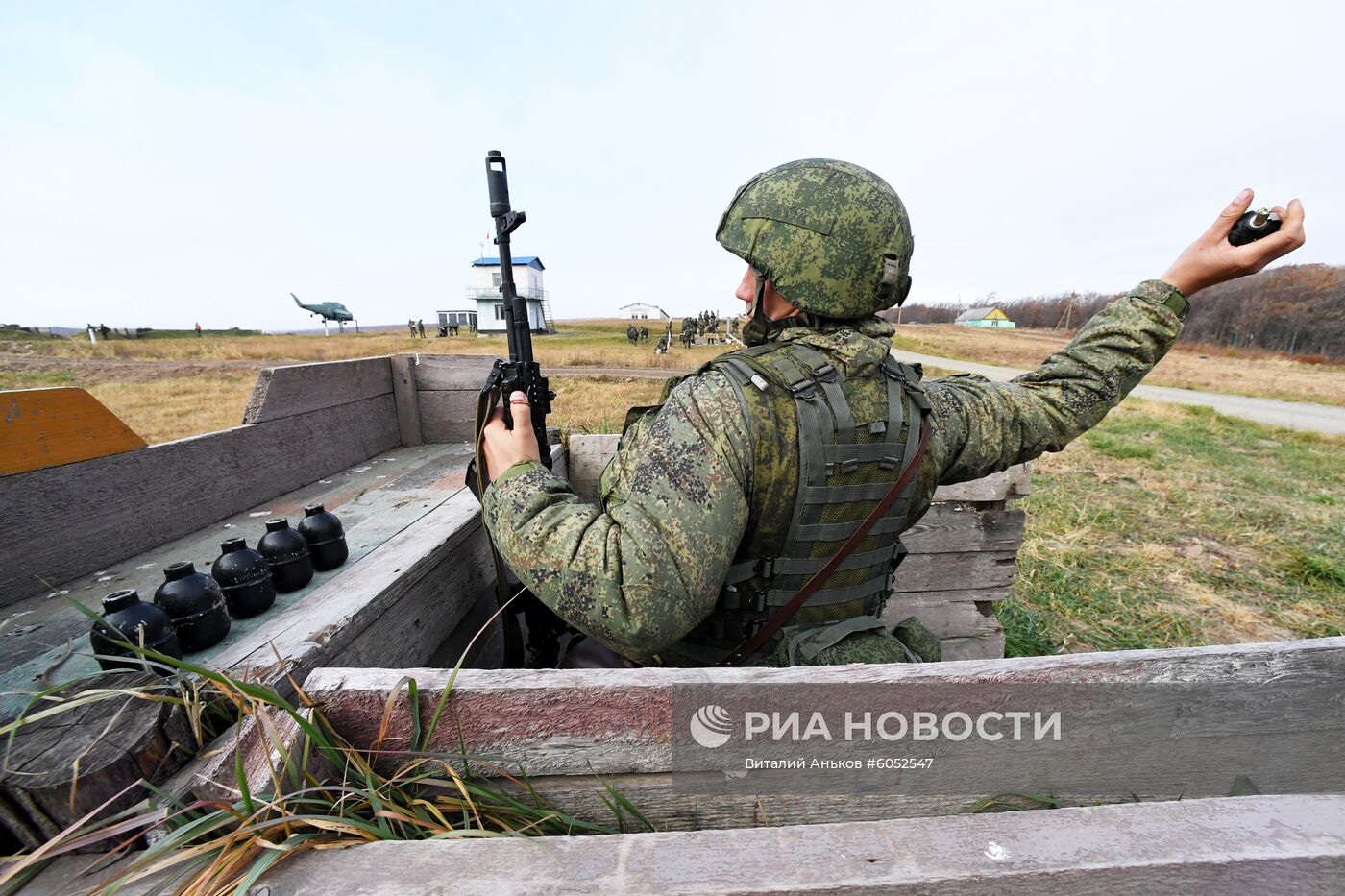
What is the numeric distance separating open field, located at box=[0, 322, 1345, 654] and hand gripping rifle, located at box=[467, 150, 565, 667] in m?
1.44

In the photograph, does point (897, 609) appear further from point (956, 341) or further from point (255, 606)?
point (956, 341)

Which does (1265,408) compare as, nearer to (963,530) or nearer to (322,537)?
→ (963,530)

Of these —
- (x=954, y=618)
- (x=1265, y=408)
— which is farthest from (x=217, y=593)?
(x=1265, y=408)

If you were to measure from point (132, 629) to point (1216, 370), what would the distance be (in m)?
36.0

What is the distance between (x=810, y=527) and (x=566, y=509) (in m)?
0.69

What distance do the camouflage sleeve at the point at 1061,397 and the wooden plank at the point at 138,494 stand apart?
264 centimetres

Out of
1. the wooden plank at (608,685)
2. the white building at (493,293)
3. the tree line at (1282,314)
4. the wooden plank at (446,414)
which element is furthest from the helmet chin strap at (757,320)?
the tree line at (1282,314)

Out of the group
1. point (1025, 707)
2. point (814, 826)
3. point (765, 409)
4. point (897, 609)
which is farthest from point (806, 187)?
point (897, 609)

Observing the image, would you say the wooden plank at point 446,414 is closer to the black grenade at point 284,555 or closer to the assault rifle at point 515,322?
the assault rifle at point 515,322

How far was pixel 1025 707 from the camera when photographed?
3.71 ft

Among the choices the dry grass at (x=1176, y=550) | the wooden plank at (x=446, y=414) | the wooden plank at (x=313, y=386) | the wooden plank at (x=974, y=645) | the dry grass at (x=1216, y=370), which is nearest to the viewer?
the wooden plank at (x=313, y=386)

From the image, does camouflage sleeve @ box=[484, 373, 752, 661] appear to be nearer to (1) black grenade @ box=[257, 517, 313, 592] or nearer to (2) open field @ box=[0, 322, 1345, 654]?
(1) black grenade @ box=[257, 517, 313, 592]

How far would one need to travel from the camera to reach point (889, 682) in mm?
1096

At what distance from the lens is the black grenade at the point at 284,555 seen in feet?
5.62
